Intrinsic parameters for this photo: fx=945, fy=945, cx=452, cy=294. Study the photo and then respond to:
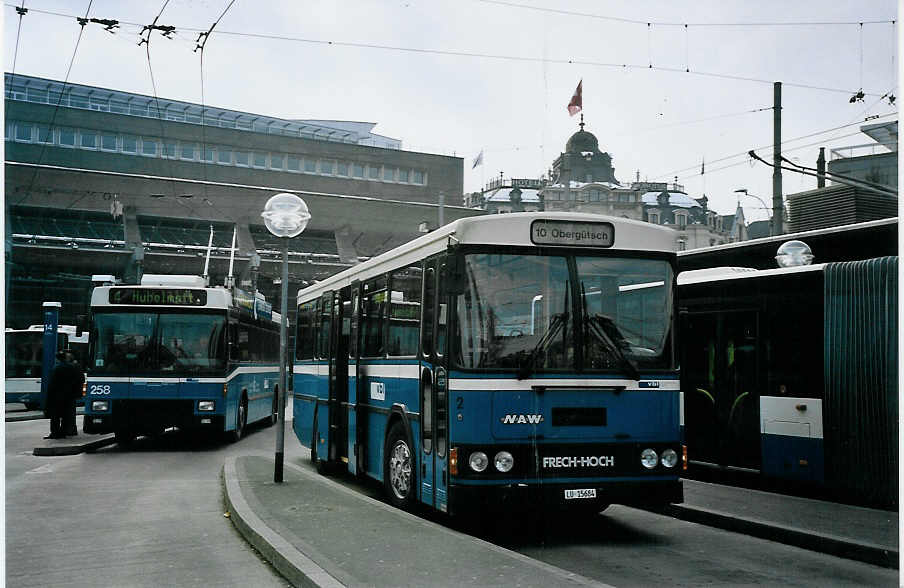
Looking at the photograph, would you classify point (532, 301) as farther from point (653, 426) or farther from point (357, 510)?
point (357, 510)

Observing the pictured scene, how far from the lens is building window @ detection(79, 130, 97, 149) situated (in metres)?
21.2

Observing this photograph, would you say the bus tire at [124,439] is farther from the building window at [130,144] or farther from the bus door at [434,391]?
the building window at [130,144]

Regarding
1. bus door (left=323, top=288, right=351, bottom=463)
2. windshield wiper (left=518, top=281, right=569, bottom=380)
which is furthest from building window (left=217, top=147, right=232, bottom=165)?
windshield wiper (left=518, top=281, right=569, bottom=380)

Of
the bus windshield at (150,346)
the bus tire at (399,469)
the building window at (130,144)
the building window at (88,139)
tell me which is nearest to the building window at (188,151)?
the building window at (130,144)

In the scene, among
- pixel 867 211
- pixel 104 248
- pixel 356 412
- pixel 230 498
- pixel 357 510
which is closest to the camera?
pixel 357 510

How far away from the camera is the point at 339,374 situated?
Result: 1277 centimetres

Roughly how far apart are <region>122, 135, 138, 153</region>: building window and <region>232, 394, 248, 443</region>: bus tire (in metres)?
13.7

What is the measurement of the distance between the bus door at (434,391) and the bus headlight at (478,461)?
0.25 meters

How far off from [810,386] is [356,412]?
5482 mm

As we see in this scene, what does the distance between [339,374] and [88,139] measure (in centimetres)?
1328

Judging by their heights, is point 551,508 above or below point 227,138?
below

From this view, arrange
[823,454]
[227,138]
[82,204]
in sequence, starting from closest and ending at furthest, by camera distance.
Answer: [823,454] < [82,204] < [227,138]

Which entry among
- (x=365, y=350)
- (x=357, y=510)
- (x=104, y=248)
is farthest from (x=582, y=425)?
(x=104, y=248)

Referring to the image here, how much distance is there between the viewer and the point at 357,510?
9172 mm
